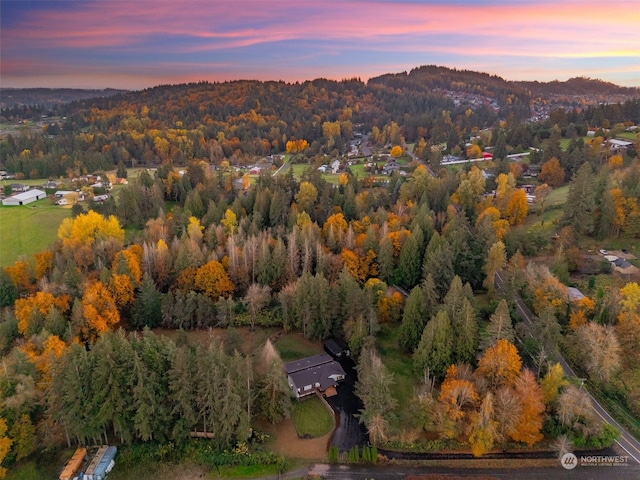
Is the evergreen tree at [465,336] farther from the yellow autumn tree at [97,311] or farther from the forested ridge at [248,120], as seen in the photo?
the forested ridge at [248,120]

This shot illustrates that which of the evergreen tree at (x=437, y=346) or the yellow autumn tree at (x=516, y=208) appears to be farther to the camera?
the yellow autumn tree at (x=516, y=208)

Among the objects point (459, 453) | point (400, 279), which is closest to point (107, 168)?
point (400, 279)

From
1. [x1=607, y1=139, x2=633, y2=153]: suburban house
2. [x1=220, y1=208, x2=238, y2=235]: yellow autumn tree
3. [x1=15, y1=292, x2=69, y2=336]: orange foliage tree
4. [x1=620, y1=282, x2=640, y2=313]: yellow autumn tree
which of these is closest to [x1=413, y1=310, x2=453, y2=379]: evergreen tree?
[x1=620, y1=282, x2=640, y2=313]: yellow autumn tree

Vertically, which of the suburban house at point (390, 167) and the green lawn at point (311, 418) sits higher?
the suburban house at point (390, 167)

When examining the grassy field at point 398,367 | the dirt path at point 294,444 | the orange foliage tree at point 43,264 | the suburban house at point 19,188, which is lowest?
the dirt path at point 294,444

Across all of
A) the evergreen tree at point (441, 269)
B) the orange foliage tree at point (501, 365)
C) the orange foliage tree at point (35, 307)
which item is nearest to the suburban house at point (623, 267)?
the evergreen tree at point (441, 269)

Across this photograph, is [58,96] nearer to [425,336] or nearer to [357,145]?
[357,145]

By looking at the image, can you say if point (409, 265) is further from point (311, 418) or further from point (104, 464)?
point (104, 464)

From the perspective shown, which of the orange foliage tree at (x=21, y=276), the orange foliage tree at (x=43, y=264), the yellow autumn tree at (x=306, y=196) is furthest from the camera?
the yellow autumn tree at (x=306, y=196)
